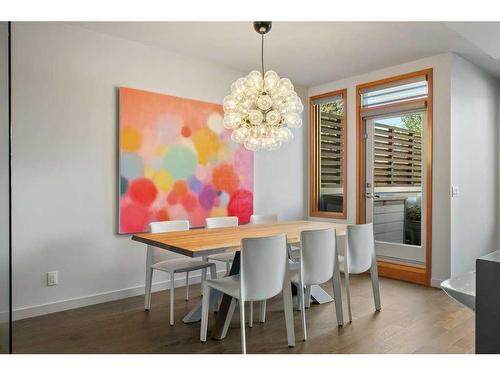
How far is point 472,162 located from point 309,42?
2.29 meters

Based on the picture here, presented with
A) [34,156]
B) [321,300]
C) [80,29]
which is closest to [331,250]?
[321,300]

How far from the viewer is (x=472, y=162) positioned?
4219 mm

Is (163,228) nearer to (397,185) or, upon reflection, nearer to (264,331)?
(264,331)

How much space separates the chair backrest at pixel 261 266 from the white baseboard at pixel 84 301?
1762 mm

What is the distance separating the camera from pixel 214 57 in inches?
160

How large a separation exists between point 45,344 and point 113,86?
2226mm

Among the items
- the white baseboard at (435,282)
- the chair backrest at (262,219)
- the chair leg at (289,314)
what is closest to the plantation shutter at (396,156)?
the white baseboard at (435,282)

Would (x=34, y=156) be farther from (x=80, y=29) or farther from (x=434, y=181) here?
A: (x=434, y=181)

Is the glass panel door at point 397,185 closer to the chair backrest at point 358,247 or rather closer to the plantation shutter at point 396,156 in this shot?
the plantation shutter at point 396,156

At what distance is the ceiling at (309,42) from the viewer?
10.7 ft

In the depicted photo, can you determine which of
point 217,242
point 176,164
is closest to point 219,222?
point 176,164
